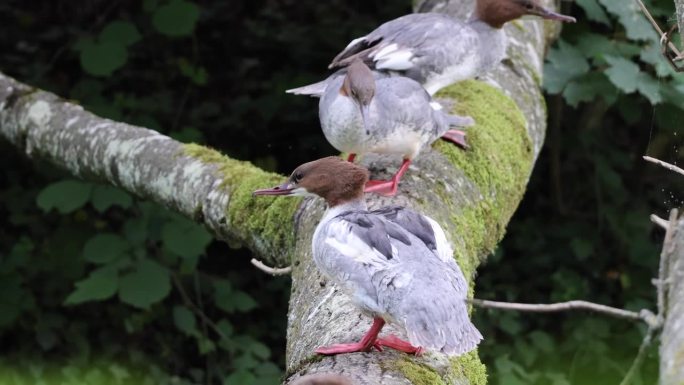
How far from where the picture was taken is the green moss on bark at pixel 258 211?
338 cm

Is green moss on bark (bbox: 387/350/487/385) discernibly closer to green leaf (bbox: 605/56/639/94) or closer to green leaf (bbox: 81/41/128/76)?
green leaf (bbox: 605/56/639/94)

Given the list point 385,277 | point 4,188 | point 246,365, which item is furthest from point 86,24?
point 385,277

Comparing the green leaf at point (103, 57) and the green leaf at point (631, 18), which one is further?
the green leaf at point (103, 57)

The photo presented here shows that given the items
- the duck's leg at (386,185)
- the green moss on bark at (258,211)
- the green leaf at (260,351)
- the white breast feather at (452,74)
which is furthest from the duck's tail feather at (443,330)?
the green leaf at (260,351)

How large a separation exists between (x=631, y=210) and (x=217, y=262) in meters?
2.70

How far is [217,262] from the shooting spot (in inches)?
253

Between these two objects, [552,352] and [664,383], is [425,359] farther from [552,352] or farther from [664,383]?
[552,352]

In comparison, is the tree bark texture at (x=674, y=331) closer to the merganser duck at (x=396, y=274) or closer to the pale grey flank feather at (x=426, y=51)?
the merganser duck at (x=396, y=274)

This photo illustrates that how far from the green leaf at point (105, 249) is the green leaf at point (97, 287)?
0.22 ft

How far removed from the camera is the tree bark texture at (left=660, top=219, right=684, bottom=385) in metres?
1.11

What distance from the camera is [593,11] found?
4613 mm

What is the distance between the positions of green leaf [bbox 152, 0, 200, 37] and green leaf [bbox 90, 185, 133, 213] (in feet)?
3.85

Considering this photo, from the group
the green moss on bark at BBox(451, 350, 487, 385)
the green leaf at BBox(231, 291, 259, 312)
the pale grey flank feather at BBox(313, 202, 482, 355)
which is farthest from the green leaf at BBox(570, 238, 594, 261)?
the pale grey flank feather at BBox(313, 202, 482, 355)

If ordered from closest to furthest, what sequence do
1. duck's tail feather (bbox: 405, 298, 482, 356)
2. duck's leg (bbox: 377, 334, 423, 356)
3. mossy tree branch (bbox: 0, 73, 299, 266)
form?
duck's tail feather (bbox: 405, 298, 482, 356)
duck's leg (bbox: 377, 334, 423, 356)
mossy tree branch (bbox: 0, 73, 299, 266)
